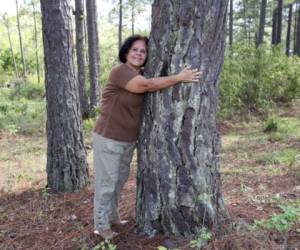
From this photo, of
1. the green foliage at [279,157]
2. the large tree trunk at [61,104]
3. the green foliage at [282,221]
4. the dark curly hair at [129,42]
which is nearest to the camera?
the green foliage at [282,221]

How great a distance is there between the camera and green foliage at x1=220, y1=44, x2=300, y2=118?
40.7ft

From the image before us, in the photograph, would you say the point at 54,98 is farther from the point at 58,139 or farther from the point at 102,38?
the point at 102,38

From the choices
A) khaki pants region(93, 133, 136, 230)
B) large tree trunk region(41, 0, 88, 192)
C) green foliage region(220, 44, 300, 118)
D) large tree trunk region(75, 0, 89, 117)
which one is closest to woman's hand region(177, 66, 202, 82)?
khaki pants region(93, 133, 136, 230)

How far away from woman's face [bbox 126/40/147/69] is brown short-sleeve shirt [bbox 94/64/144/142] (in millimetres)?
103

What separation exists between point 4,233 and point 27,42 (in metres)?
41.8

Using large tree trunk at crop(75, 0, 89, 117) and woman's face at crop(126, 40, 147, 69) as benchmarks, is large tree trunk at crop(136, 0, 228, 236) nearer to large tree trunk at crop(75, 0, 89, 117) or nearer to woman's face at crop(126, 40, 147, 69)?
woman's face at crop(126, 40, 147, 69)

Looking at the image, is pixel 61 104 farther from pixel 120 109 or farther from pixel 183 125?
pixel 183 125

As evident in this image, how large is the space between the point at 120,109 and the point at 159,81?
0.51m

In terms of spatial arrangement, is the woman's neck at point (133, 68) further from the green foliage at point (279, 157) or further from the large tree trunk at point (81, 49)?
the large tree trunk at point (81, 49)

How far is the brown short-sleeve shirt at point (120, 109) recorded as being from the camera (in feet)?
11.5

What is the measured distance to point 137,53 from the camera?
3551 mm

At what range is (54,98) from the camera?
5.52 meters

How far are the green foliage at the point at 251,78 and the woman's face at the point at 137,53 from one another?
896cm

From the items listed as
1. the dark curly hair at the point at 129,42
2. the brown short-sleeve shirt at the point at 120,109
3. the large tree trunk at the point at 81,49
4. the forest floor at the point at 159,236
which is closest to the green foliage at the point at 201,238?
the forest floor at the point at 159,236
